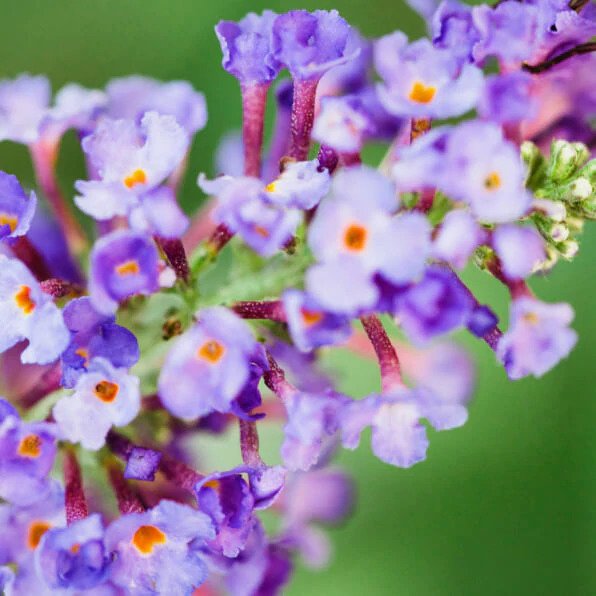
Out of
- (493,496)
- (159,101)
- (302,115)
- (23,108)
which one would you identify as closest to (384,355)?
(302,115)

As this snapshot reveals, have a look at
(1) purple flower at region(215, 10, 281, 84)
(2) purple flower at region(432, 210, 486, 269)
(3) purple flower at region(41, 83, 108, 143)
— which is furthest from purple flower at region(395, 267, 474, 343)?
(3) purple flower at region(41, 83, 108, 143)

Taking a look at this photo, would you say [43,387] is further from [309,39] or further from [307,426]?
[309,39]

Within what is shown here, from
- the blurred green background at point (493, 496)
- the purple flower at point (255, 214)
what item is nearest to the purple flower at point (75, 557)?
the purple flower at point (255, 214)

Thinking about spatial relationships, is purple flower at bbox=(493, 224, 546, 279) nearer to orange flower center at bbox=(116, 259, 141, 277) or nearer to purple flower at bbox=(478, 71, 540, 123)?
purple flower at bbox=(478, 71, 540, 123)

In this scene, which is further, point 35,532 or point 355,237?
point 35,532

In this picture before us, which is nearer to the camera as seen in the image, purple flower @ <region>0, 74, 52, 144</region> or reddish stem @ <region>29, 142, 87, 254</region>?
purple flower @ <region>0, 74, 52, 144</region>

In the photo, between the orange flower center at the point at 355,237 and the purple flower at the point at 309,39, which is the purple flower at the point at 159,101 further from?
the orange flower center at the point at 355,237
